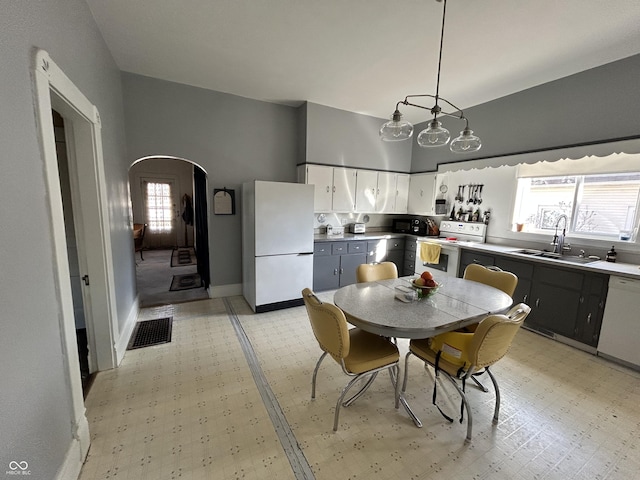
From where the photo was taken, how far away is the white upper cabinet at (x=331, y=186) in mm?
4176

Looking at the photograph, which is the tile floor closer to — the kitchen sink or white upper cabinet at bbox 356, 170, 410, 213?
the kitchen sink

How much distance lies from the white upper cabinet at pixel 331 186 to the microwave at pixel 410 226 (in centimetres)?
120

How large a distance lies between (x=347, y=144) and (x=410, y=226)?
76.7 inches

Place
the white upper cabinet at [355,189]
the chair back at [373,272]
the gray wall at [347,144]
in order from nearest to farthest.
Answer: the chair back at [373,272], the gray wall at [347,144], the white upper cabinet at [355,189]

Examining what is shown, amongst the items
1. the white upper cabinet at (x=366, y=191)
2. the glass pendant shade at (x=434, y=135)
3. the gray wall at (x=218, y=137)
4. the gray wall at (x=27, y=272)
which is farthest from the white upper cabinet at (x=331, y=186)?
the gray wall at (x=27, y=272)

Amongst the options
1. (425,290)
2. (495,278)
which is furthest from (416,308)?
(495,278)

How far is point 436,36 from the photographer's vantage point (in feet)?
7.66

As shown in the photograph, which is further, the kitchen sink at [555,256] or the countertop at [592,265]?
the kitchen sink at [555,256]

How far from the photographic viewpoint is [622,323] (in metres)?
2.49

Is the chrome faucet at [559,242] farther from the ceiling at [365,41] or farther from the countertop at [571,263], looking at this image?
the ceiling at [365,41]

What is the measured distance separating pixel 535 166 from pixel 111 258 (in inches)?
198

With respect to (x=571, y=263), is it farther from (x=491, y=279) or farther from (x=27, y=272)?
(x=27, y=272)

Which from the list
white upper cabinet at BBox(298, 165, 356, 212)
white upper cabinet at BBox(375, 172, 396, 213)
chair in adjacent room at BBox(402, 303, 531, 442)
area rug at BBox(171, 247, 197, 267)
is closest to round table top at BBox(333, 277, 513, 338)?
chair in adjacent room at BBox(402, 303, 531, 442)

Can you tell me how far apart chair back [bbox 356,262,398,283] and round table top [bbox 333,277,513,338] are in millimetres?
183
